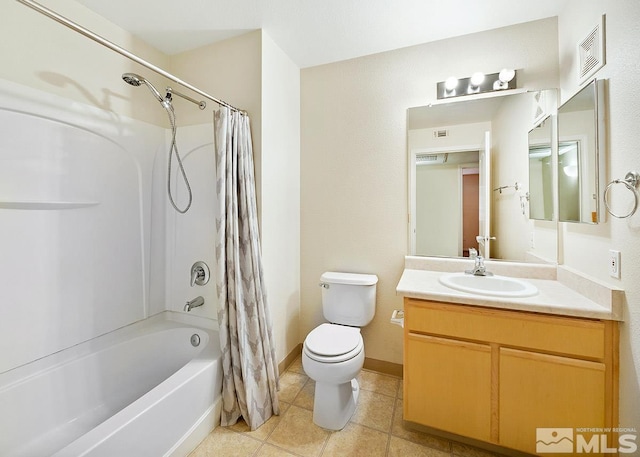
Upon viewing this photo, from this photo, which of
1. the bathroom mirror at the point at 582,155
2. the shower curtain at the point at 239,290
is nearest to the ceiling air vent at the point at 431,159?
the bathroom mirror at the point at 582,155

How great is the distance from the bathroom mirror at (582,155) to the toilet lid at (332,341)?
1.41 m

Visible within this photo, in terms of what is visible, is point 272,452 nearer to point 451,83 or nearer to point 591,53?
point 451,83

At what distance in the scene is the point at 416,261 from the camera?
1936mm

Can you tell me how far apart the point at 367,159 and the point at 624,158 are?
4.46ft

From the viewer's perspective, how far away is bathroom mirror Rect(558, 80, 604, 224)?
126 cm

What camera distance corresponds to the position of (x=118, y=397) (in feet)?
5.32

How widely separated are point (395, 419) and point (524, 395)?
738 millimetres

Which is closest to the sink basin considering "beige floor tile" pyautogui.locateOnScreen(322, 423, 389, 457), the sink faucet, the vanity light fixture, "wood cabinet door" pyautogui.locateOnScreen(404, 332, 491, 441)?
the sink faucet

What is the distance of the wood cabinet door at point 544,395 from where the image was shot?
3.83 ft

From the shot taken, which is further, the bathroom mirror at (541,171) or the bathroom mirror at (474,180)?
the bathroom mirror at (474,180)

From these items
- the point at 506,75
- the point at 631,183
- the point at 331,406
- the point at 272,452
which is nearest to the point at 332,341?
the point at 331,406

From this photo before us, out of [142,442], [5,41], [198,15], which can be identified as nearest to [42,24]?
[5,41]

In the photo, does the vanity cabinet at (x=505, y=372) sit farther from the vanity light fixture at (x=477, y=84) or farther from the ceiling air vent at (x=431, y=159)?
the vanity light fixture at (x=477, y=84)

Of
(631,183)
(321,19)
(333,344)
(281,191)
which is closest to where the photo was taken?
(631,183)
